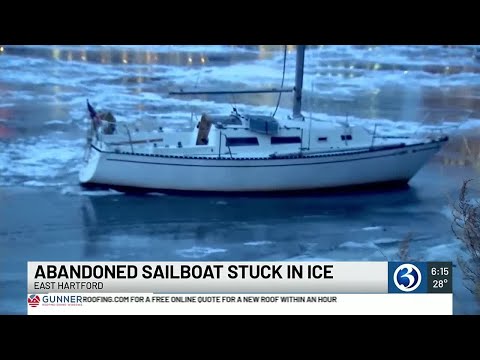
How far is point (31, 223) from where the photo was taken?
4.77 m

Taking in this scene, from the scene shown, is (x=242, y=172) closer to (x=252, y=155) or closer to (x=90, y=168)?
(x=252, y=155)

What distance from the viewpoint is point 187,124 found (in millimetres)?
5805

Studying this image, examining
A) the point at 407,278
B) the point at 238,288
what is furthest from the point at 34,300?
the point at 407,278

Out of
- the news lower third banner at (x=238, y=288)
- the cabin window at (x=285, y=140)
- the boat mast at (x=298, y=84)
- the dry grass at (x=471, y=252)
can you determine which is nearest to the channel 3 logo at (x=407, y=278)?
the news lower third banner at (x=238, y=288)

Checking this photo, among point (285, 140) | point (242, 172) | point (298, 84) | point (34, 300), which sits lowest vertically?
point (34, 300)

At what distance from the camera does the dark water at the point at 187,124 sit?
461cm

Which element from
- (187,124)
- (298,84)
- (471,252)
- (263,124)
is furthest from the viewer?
(187,124)

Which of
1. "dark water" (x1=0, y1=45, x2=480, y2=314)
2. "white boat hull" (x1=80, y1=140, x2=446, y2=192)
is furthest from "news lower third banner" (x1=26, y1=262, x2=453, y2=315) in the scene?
"white boat hull" (x1=80, y1=140, x2=446, y2=192)

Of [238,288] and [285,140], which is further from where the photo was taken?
[285,140]

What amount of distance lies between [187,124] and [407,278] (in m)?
2.12

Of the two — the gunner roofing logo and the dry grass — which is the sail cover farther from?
Result: the gunner roofing logo
